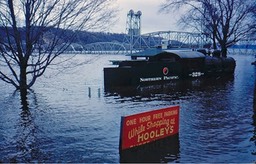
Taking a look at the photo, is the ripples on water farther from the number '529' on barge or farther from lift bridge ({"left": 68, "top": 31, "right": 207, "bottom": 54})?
lift bridge ({"left": 68, "top": 31, "right": 207, "bottom": 54})

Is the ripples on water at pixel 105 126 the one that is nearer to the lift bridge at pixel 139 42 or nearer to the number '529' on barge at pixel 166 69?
the number '529' on barge at pixel 166 69

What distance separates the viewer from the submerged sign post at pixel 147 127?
28.7 feet

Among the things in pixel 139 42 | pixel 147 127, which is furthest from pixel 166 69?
pixel 139 42

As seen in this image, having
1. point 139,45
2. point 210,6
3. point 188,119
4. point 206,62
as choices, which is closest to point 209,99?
point 188,119

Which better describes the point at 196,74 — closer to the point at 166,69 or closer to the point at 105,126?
the point at 166,69

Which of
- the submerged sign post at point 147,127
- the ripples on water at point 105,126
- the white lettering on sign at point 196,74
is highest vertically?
the white lettering on sign at point 196,74

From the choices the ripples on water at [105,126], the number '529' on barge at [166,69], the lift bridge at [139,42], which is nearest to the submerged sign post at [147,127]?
the ripples on water at [105,126]

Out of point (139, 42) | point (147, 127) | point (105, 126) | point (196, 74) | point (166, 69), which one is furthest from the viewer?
point (139, 42)

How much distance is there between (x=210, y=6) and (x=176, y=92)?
21.0m

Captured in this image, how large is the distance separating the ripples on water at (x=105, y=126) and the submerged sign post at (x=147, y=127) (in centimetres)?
49

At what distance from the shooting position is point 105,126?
39.1 feet

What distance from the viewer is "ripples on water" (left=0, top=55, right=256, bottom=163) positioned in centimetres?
888

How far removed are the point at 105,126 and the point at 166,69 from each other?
16.5 metres

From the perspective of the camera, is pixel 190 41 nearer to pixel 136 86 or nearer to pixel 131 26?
pixel 131 26
